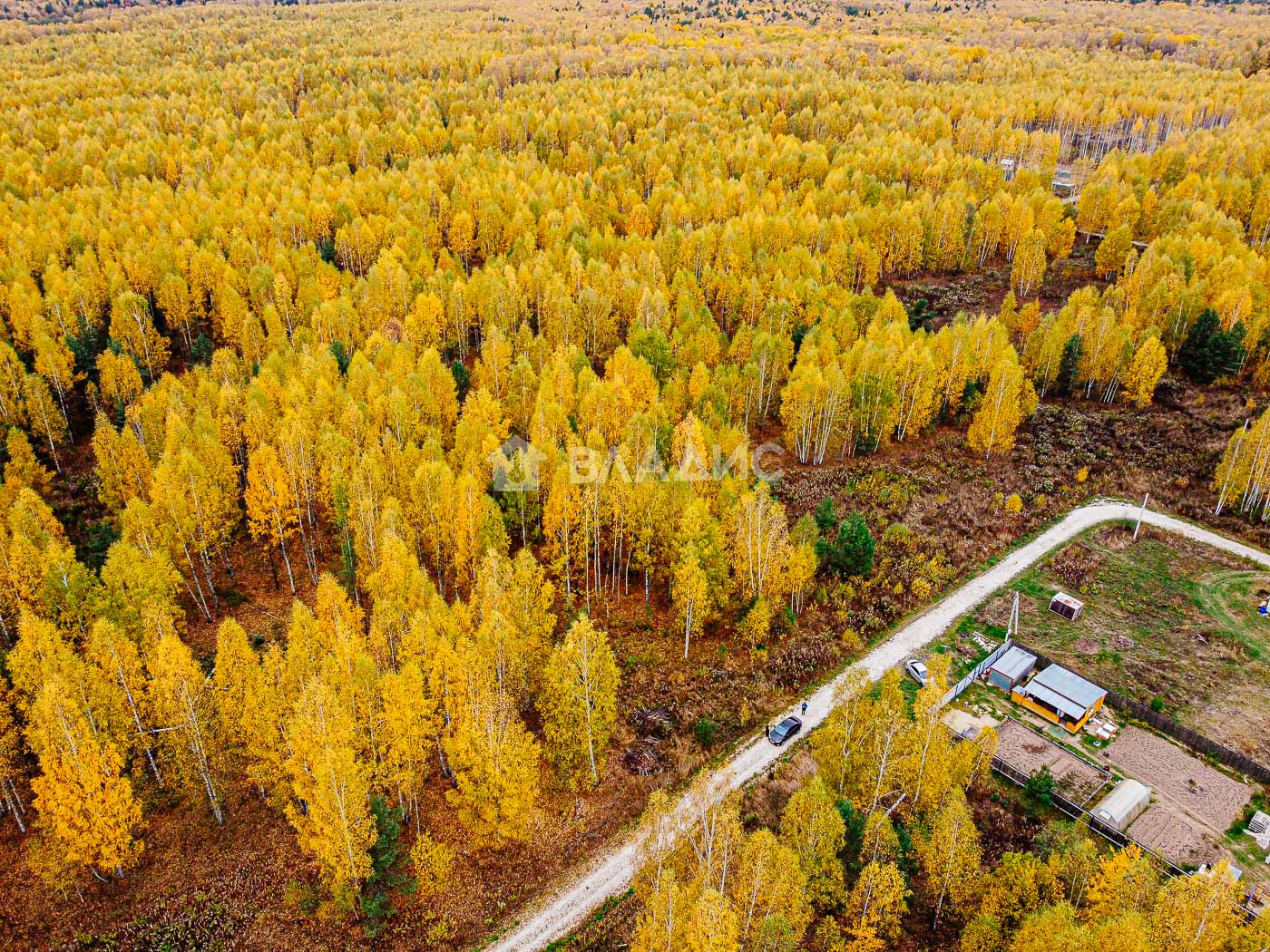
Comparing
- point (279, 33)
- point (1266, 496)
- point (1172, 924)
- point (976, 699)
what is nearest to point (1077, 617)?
point (976, 699)

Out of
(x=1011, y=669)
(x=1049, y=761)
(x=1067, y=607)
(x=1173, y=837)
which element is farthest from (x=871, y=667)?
(x=1173, y=837)

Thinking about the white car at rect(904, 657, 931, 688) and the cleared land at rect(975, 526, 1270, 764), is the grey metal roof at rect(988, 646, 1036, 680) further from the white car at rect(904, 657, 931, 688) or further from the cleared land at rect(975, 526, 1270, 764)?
the white car at rect(904, 657, 931, 688)

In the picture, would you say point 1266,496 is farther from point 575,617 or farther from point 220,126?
point 220,126

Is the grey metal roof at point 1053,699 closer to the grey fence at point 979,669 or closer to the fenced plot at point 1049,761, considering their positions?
the fenced plot at point 1049,761

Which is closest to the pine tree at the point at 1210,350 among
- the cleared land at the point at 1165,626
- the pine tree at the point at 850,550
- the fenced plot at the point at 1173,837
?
the cleared land at the point at 1165,626

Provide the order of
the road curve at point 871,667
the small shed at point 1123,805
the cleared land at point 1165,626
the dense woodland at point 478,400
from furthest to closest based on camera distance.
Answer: the cleared land at point 1165,626, the small shed at point 1123,805, the dense woodland at point 478,400, the road curve at point 871,667
